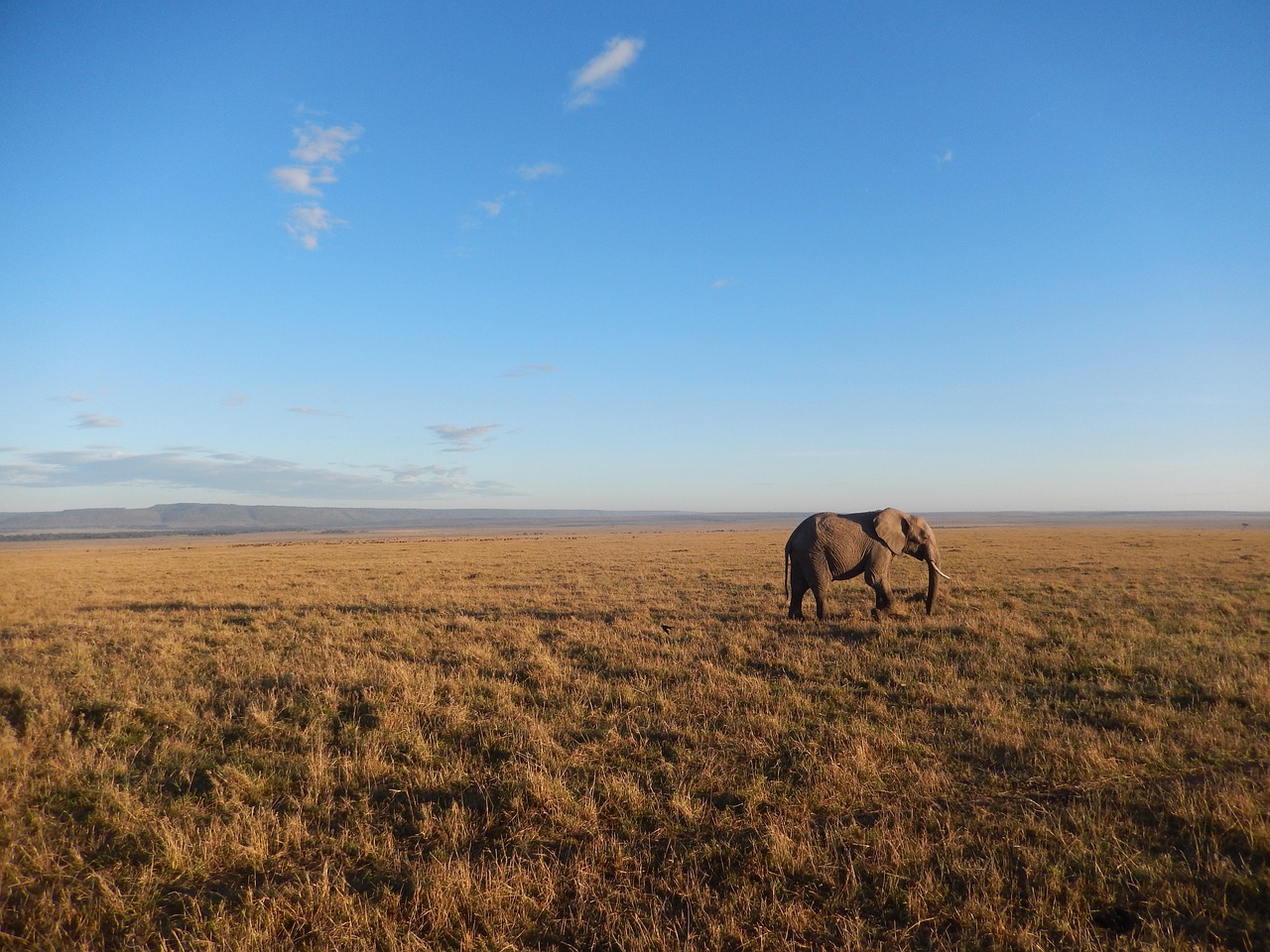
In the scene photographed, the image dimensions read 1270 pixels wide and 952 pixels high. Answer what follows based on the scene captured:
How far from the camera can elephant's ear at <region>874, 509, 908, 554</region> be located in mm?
13578

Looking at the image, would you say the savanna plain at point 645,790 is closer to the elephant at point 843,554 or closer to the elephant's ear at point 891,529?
the elephant at point 843,554

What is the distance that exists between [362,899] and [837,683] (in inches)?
250

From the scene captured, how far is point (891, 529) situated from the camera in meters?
13.8

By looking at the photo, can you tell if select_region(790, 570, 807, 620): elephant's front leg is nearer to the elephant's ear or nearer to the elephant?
the elephant

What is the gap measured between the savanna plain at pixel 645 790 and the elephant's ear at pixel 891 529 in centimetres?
265

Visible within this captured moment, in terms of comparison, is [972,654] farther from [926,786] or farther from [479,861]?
[479,861]

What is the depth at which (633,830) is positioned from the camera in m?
4.63

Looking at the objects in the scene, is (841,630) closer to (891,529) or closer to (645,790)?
(891,529)

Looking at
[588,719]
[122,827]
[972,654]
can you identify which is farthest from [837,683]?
[122,827]

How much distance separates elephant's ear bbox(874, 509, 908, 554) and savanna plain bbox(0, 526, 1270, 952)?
2646mm

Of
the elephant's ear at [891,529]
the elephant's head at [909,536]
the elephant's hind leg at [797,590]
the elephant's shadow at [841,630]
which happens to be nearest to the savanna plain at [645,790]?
the elephant's shadow at [841,630]

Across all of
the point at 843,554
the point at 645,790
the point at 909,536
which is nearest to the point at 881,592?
the point at 843,554

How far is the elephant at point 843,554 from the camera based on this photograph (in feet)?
42.7

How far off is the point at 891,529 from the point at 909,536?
2.18 feet
